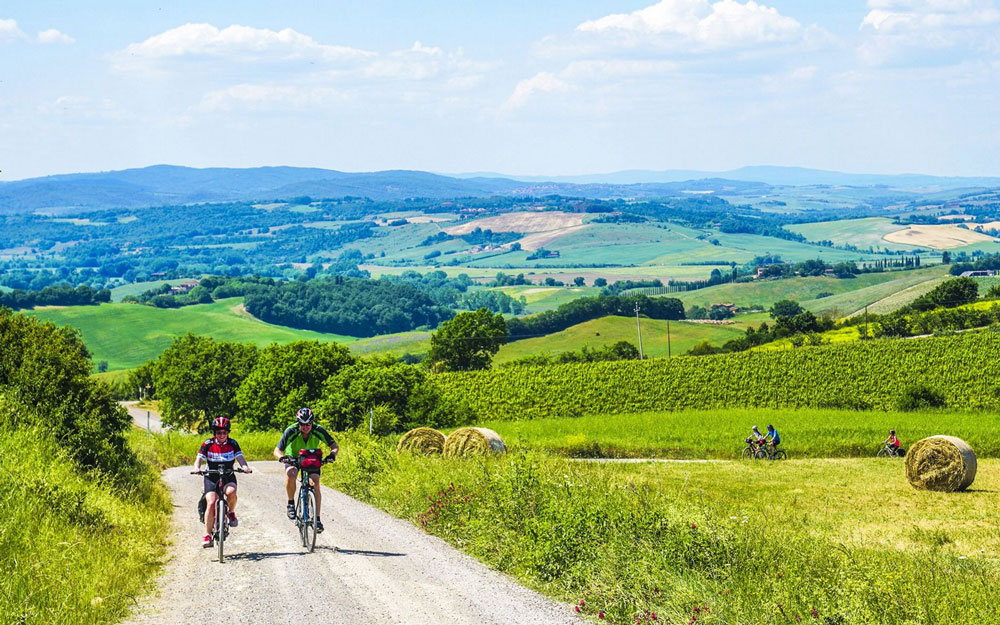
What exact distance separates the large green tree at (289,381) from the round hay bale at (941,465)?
48.5 m

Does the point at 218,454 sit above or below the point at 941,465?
above

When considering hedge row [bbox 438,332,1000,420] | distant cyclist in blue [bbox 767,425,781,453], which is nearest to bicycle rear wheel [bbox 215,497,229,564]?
distant cyclist in blue [bbox 767,425,781,453]

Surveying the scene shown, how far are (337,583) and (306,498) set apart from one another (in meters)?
2.73

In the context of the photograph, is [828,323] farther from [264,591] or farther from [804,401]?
[264,591]

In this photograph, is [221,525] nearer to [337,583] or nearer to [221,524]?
[221,524]

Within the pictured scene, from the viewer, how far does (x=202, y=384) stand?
9600 cm

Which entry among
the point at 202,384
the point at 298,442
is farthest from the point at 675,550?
the point at 202,384

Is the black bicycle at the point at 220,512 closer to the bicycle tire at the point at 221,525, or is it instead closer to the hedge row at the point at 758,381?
the bicycle tire at the point at 221,525

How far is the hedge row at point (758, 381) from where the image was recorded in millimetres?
62844

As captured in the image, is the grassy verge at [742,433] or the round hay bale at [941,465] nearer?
the round hay bale at [941,465]

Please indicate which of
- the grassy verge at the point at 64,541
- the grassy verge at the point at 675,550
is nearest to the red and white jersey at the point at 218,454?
the grassy verge at the point at 64,541

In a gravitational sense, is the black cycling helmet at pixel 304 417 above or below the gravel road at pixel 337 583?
above

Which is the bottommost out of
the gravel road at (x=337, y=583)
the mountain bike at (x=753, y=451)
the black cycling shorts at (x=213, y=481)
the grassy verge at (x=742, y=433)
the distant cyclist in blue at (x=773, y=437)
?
the grassy verge at (x=742, y=433)

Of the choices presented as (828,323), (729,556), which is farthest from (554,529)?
(828,323)
